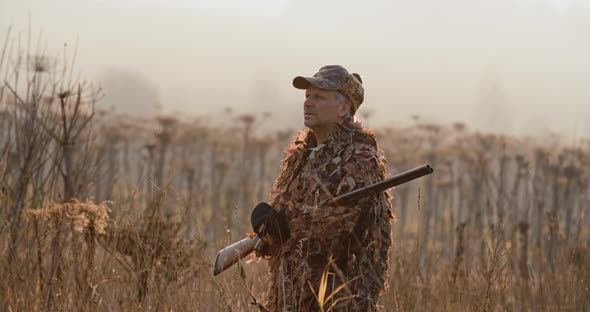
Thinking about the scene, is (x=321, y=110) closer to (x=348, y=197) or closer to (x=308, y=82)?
(x=308, y=82)

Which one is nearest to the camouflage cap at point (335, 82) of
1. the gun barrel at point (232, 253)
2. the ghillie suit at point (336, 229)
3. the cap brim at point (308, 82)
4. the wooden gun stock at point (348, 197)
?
the cap brim at point (308, 82)

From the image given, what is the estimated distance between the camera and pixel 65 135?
6293 mm

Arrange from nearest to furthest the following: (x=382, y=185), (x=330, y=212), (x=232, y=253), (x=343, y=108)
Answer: (x=382, y=185), (x=330, y=212), (x=232, y=253), (x=343, y=108)

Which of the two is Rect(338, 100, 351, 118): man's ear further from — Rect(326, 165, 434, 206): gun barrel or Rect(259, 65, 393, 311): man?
Rect(326, 165, 434, 206): gun barrel

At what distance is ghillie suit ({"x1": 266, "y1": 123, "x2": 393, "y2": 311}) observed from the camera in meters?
3.60

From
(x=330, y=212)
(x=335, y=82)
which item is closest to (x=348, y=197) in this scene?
(x=330, y=212)

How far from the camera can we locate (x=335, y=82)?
12.9 feet

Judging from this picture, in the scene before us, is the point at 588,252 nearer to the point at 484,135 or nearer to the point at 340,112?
the point at 340,112

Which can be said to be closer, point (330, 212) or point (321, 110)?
point (330, 212)

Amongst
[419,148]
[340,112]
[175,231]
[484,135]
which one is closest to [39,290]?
[175,231]

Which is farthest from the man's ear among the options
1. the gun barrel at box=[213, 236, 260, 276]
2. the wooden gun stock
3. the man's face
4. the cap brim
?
the gun barrel at box=[213, 236, 260, 276]

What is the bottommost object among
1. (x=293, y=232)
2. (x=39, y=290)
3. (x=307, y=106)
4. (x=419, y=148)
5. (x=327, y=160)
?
(x=419, y=148)

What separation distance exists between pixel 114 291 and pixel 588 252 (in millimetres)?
3486

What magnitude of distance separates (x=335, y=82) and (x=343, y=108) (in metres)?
0.13
